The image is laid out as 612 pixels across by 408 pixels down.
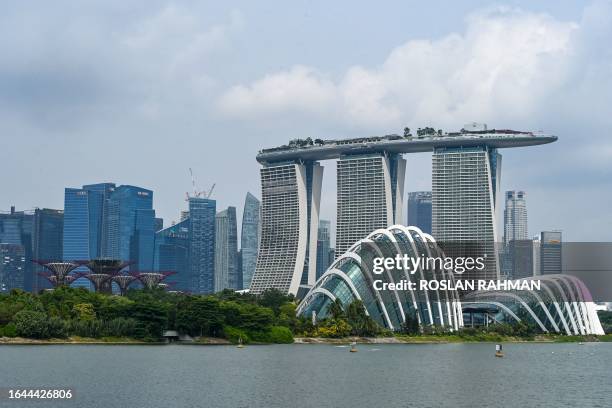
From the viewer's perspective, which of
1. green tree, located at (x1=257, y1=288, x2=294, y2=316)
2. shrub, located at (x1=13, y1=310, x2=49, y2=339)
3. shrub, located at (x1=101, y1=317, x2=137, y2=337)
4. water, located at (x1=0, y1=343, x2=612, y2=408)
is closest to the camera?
water, located at (x1=0, y1=343, x2=612, y2=408)

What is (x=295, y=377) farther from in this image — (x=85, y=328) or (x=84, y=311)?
(x=84, y=311)

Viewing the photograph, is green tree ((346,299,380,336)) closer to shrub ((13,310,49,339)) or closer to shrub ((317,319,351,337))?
shrub ((317,319,351,337))

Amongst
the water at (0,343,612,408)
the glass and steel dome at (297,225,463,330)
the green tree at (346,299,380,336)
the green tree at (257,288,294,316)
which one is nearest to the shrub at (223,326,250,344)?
the water at (0,343,612,408)

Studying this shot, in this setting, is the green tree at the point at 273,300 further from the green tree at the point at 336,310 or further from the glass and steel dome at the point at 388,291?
the green tree at the point at 336,310

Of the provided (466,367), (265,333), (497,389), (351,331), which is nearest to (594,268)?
(351,331)

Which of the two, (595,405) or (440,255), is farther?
(440,255)

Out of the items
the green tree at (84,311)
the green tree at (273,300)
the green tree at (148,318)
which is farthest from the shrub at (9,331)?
the green tree at (273,300)

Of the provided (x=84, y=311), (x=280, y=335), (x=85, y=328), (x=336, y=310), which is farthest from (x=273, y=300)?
(x=85, y=328)

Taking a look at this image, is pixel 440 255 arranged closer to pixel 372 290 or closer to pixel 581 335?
pixel 372 290
